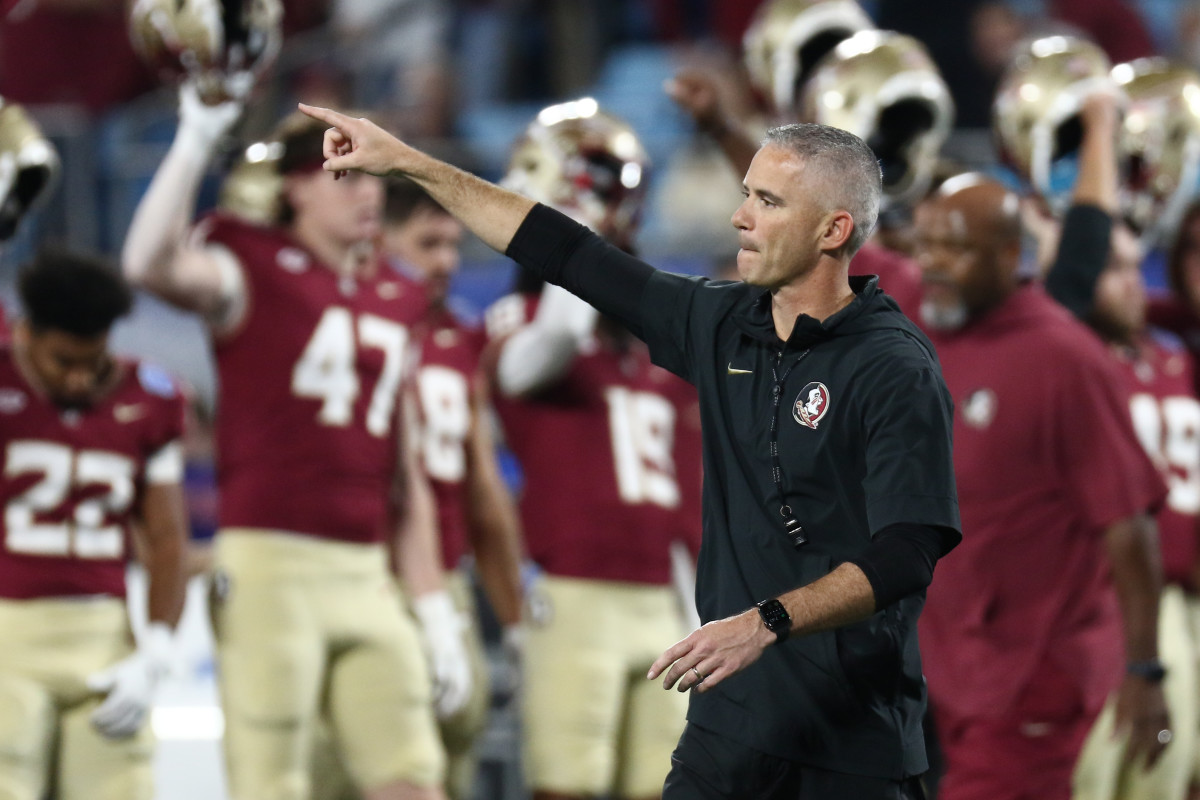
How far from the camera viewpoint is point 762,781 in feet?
9.19

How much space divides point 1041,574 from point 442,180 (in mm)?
1809

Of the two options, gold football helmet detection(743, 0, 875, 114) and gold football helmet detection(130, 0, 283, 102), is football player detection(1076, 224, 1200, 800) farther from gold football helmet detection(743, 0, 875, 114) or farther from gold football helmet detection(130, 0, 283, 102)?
gold football helmet detection(130, 0, 283, 102)

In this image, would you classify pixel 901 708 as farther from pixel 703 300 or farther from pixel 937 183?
pixel 937 183

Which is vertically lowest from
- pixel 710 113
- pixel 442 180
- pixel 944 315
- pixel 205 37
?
pixel 944 315

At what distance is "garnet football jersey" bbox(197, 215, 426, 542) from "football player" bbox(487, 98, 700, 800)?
0.61 meters

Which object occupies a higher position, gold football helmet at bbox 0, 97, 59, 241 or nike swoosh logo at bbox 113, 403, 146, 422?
gold football helmet at bbox 0, 97, 59, 241

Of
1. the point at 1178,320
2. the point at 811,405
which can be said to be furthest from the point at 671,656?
the point at 1178,320

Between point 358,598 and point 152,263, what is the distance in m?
1.02

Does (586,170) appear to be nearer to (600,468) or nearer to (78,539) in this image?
(600,468)

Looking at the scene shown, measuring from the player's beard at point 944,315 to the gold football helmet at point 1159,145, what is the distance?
1.31 metres

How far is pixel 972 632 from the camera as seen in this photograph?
158 inches

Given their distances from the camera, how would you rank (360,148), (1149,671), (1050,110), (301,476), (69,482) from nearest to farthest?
(360,148) → (1149,671) → (69,482) → (301,476) → (1050,110)

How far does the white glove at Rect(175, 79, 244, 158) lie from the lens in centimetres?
417

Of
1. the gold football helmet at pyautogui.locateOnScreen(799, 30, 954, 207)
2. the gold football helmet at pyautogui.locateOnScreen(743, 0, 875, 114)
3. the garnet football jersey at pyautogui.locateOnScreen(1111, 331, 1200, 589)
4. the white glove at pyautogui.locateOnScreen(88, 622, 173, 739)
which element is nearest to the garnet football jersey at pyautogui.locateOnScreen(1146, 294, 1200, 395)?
the garnet football jersey at pyautogui.locateOnScreen(1111, 331, 1200, 589)
